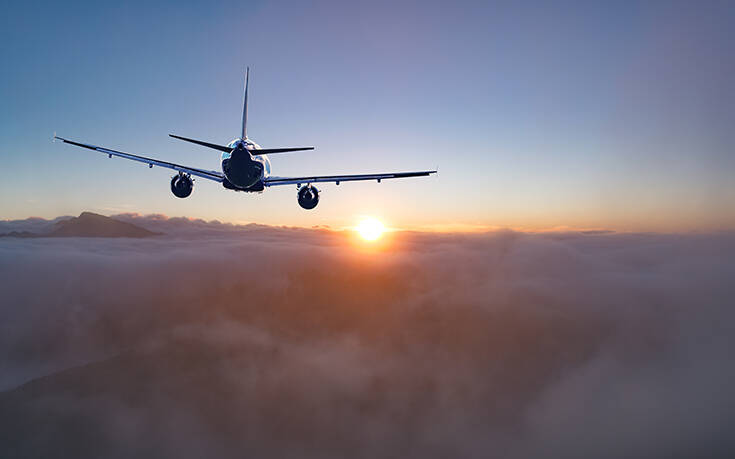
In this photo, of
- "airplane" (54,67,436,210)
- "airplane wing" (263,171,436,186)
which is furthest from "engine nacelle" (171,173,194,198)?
"airplane wing" (263,171,436,186)

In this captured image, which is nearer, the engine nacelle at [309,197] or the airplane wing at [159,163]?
the airplane wing at [159,163]

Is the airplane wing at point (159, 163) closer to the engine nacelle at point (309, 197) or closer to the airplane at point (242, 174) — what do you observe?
the airplane at point (242, 174)

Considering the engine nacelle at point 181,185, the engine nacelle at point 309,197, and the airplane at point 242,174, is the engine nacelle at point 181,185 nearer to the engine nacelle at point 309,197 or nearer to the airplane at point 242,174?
the airplane at point 242,174

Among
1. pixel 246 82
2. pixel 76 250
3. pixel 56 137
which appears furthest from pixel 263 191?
pixel 76 250

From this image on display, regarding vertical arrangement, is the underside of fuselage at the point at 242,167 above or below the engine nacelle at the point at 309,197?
above

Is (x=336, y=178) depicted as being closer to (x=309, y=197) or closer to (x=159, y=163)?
(x=309, y=197)

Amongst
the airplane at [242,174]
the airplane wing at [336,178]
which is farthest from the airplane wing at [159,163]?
the airplane wing at [336,178]

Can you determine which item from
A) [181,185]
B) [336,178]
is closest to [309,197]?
[336,178]
